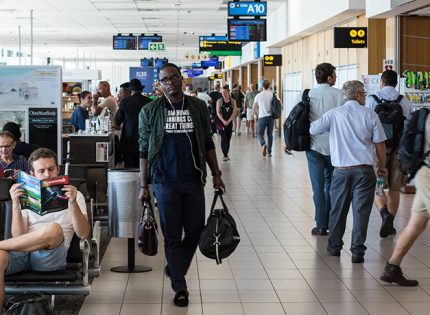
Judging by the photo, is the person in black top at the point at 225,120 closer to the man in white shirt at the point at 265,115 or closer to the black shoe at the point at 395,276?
the man in white shirt at the point at 265,115

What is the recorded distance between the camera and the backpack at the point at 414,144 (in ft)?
19.7

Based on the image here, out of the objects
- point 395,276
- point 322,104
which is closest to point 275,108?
point 322,104

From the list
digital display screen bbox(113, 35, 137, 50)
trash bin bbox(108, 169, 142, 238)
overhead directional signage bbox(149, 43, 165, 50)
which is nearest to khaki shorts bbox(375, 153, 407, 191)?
trash bin bbox(108, 169, 142, 238)

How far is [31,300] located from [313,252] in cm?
369

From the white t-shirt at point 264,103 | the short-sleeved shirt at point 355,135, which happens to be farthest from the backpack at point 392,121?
the white t-shirt at point 264,103

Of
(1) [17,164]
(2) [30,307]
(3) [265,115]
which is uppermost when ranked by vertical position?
(3) [265,115]

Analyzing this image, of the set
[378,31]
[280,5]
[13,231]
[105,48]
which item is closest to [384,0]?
[378,31]

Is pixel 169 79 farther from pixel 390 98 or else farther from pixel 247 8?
pixel 247 8

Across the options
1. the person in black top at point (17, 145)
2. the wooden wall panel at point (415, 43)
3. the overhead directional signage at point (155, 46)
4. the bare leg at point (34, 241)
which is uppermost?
the overhead directional signage at point (155, 46)

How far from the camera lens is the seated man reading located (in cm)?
521

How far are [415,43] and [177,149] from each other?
30.5 ft

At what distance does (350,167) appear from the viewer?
285 inches

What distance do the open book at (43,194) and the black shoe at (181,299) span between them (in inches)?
42.1

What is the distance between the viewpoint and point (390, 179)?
28.6ft
